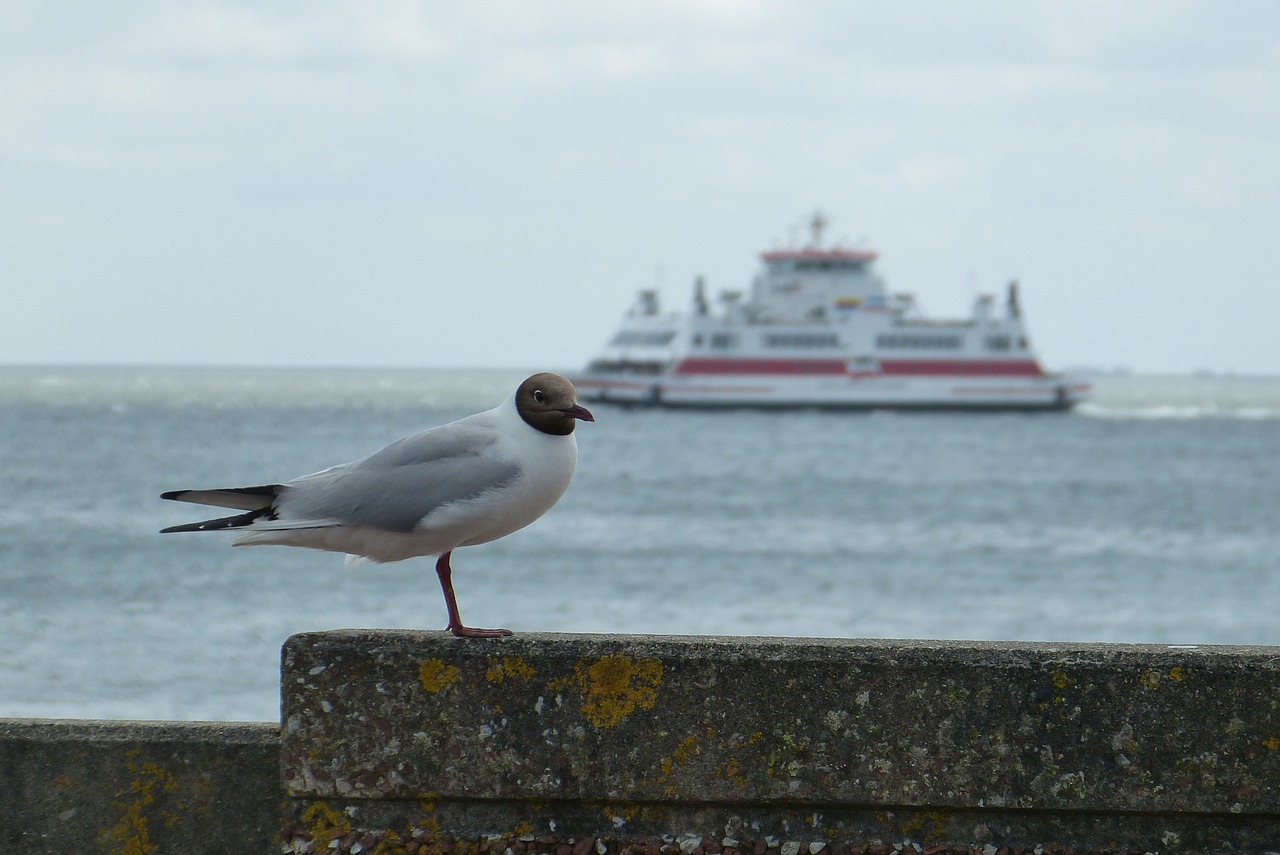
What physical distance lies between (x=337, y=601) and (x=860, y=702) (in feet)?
53.5

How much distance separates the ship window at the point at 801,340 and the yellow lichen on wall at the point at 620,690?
6251cm

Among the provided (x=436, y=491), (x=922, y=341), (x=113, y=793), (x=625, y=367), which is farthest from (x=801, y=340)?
(x=113, y=793)

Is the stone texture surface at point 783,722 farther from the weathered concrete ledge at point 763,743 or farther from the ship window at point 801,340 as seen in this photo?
the ship window at point 801,340

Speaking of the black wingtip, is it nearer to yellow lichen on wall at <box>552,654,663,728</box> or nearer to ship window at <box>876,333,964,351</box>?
yellow lichen on wall at <box>552,654,663,728</box>

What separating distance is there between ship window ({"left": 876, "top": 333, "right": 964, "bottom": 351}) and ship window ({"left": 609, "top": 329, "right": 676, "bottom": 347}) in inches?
392

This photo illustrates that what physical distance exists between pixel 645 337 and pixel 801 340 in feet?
28.3

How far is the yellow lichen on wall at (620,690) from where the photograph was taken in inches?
91.1

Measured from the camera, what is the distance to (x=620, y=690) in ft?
7.60

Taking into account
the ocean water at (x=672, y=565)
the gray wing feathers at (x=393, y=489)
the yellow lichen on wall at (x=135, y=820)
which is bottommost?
the ocean water at (x=672, y=565)

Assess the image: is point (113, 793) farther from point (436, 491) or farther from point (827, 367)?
point (827, 367)

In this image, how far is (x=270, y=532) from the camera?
2.49m

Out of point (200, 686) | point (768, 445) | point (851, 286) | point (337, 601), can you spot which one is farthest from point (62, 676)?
point (851, 286)

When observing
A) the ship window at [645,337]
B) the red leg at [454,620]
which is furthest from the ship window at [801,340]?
the red leg at [454,620]

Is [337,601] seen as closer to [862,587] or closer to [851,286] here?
[862,587]
